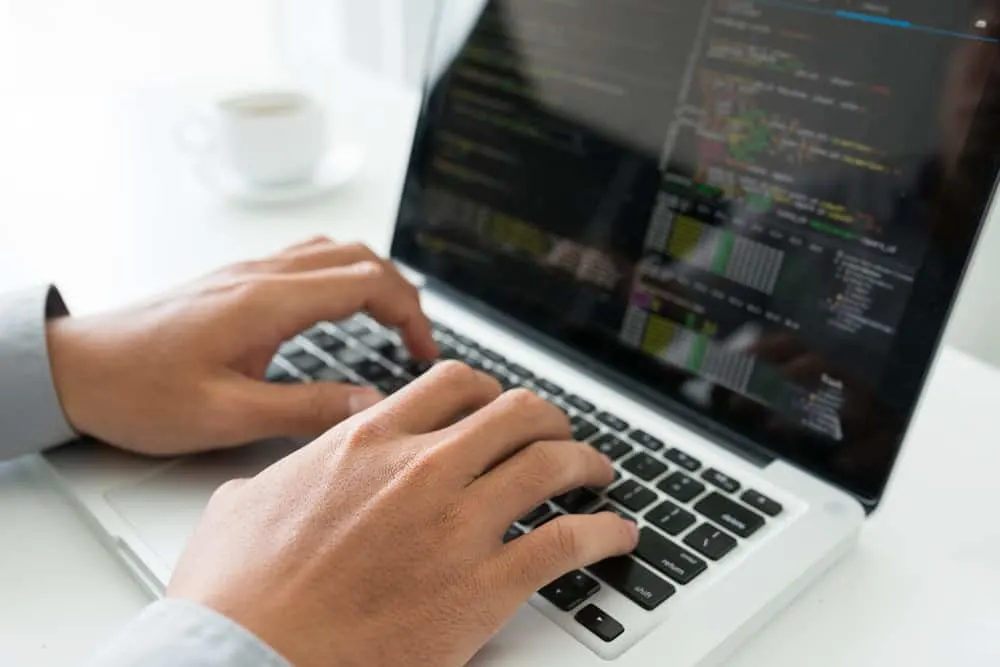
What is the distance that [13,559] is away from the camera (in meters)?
0.46

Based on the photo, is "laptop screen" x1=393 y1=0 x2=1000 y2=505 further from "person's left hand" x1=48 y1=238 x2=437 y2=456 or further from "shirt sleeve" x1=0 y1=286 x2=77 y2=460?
"shirt sleeve" x1=0 y1=286 x2=77 y2=460

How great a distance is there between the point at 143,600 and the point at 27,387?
0.53ft

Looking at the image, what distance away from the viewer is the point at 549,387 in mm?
586

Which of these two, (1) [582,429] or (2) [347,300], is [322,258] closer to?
(2) [347,300]

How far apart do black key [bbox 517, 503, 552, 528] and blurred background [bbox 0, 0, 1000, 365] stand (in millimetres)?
479

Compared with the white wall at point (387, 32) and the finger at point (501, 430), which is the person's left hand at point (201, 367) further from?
the white wall at point (387, 32)

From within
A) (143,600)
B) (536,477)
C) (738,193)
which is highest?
(738,193)

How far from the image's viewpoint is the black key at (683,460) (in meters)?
0.50

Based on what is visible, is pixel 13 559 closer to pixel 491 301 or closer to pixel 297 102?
pixel 491 301

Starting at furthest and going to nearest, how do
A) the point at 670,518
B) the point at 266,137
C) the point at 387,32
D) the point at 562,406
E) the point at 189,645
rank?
1. the point at 387,32
2. the point at 266,137
3. the point at 562,406
4. the point at 670,518
5. the point at 189,645

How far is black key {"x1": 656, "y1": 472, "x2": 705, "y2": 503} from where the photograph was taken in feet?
1.58

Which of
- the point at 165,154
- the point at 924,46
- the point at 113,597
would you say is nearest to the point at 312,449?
the point at 113,597

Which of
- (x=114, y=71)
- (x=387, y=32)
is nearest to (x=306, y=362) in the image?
(x=387, y=32)

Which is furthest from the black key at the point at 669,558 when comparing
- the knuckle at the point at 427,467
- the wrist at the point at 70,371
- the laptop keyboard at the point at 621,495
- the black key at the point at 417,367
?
the wrist at the point at 70,371
